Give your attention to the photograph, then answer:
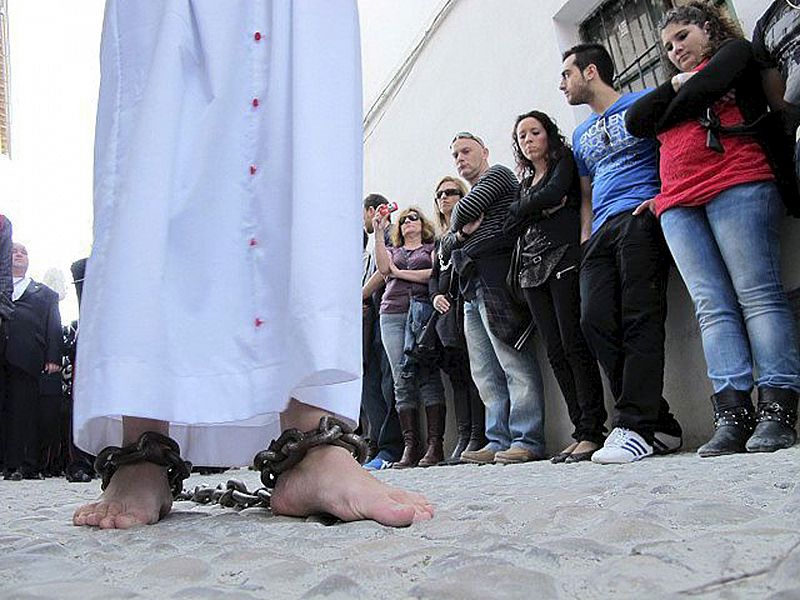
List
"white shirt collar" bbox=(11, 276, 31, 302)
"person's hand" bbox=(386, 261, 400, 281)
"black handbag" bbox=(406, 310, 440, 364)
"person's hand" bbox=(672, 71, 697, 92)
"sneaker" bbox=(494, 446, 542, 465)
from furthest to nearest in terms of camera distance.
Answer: "white shirt collar" bbox=(11, 276, 31, 302) → "person's hand" bbox=(386, 261, 400, 281) → "black handbag" bbox=(406, 310, 440, 364) → "sneaker" bbox=(494, 446, 542, 465) → "person's hand" bbox=(672, 71, 697, 92)

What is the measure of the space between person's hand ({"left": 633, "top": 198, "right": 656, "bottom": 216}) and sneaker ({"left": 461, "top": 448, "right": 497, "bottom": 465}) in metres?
1.40

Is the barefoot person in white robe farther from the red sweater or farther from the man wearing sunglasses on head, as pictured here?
the man wearing sunglasses on head

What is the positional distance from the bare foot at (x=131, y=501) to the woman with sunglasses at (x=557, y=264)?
1.92 metres

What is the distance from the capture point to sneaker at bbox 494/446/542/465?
10.9ft

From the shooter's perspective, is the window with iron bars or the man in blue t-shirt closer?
the man in blue t-shirt

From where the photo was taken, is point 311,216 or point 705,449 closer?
point 311,216

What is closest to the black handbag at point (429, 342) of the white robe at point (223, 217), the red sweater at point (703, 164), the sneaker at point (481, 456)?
the sneaker at point (481, 456)

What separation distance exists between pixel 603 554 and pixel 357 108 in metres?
0.94

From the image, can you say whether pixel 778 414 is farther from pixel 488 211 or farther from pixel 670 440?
pixel 488 211

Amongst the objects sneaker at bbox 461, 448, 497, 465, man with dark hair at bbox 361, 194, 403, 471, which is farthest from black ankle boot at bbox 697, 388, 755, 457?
man with dark hair at bbox 361, 194, 403, 471

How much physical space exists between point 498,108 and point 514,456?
2.80 metres

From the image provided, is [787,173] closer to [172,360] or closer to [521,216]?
[521,216]

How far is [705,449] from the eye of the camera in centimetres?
228

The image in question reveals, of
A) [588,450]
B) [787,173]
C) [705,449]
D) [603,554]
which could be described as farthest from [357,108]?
[588,450]
